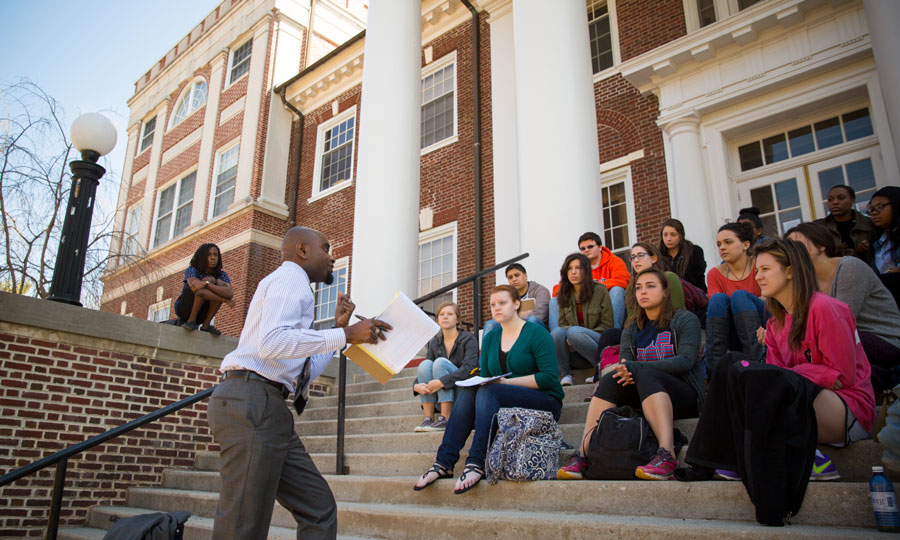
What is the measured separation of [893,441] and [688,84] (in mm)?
8164

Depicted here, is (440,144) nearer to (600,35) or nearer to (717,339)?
(600,35)

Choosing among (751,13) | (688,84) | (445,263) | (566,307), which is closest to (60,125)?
(445,263)

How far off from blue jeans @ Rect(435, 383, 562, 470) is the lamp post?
170 inches

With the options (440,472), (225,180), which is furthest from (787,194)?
(225,180)

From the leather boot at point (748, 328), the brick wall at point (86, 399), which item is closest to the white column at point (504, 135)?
the brick wall at point (86, 399)

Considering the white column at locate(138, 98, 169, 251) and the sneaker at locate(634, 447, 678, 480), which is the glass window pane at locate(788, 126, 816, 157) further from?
the white column at locate(138, 98, 169, 251)

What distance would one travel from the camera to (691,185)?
30.9ft

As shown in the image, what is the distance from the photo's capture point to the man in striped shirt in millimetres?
2793

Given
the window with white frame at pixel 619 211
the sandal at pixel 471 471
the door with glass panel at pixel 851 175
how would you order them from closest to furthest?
1. the sandal at pixel 471 471
2. the door with glass panel at pixel 851 175
3. the window with white frame at pixel 619 211

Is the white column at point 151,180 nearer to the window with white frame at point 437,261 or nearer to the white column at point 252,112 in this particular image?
the white column at point 252,112

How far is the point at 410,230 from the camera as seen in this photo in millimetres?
9375

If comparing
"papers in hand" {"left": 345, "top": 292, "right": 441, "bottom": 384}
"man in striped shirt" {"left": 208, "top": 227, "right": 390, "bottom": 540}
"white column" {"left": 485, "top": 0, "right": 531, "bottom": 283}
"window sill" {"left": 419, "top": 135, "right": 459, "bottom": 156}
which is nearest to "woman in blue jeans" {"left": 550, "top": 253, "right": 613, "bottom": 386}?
"papers in hand" {"left": 345, "top": 292, "right": 441, "bottom": 384}

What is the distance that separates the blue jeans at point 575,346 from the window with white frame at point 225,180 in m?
14.3

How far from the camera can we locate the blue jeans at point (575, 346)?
555 cm
